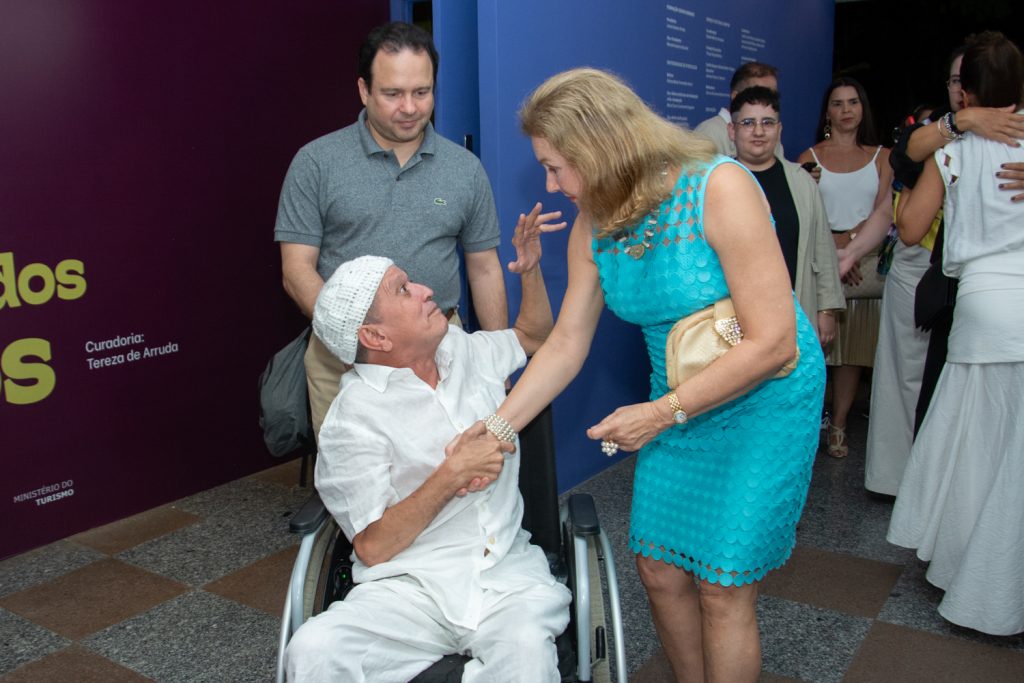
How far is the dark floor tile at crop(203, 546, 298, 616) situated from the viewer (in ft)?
10.6

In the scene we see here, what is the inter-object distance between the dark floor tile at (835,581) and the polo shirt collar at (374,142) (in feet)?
6.23

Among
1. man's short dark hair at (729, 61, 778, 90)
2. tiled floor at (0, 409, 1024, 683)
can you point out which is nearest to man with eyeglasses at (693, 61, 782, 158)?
man's short dark hair at (729, 61, 778, 90)

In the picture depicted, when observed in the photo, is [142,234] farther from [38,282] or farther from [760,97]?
[760,97]

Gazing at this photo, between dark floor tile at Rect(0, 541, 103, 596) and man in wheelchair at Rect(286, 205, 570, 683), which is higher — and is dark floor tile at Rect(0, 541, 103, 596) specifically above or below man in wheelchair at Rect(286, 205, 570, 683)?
below

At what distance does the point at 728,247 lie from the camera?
1832mm

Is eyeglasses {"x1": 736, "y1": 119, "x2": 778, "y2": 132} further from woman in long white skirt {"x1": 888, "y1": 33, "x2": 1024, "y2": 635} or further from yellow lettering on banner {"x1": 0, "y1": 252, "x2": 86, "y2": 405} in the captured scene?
yellow lettering on banner {"x1": 0, "y1": 252, "x2": 86, "y2": 405}

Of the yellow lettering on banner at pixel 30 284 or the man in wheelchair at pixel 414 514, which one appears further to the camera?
the yellow lettering on banner at pixel 30 284

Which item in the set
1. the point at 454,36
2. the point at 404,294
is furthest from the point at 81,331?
the point at 404,294

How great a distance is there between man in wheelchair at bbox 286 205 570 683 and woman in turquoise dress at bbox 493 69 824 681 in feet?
0.58

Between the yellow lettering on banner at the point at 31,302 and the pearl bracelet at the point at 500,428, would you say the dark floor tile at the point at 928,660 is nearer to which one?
the pearl bracelet at the point at 500,428

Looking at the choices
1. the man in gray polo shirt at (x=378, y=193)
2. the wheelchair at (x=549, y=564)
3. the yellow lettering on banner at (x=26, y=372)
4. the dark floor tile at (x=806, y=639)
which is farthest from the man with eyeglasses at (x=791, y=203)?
the yellow lettering on banner at (x=26, y=372)

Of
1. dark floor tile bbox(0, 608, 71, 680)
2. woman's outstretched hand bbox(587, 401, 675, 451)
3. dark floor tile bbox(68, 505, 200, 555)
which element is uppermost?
woman's outstretched hand bbox(587, 401, 675, 451)

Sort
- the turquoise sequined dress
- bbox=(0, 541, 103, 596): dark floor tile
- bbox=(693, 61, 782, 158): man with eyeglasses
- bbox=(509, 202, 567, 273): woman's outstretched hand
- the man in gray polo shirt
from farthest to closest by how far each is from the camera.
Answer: bbox=(693, 61, 782, 158): man with eyeglasses, bbox=(0, 541, 103, 596): dark floor tile, the man in gray polo shirt, bbox=(509, 202, 567, 273): woman's outstretched hand, the turquoise sequined dress

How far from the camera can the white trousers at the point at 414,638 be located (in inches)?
70.9
